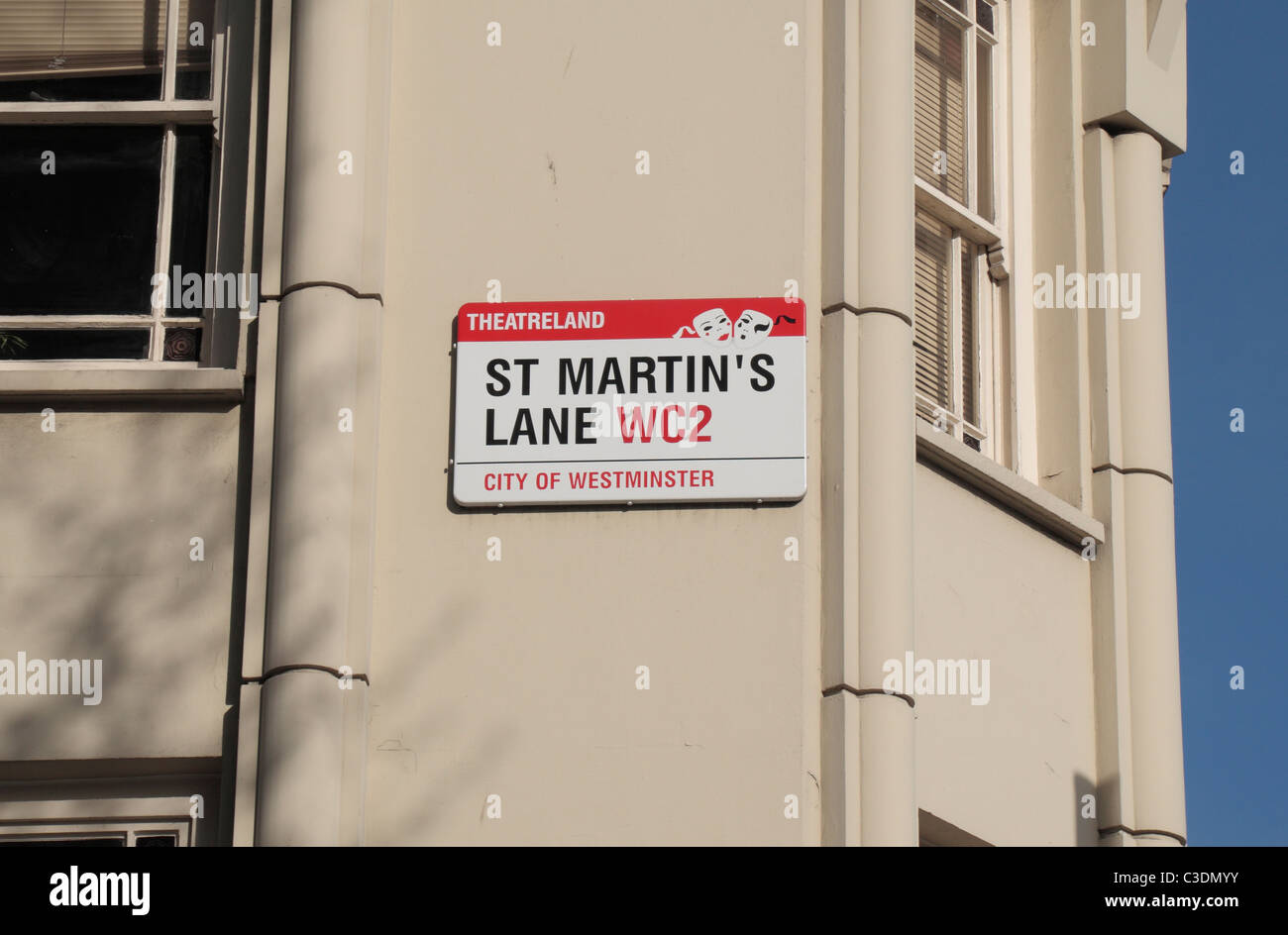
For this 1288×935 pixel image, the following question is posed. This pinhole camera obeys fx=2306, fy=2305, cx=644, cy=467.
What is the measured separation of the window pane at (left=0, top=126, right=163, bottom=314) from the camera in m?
9.41

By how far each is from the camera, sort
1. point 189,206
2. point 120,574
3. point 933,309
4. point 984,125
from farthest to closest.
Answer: point 984,125
point 933,309
point 189,206
point 120,574

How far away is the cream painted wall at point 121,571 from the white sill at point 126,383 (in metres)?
0.06

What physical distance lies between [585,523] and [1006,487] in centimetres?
248

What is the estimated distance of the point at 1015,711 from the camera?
33.0 ft

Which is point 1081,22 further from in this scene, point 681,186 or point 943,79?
point 681,186

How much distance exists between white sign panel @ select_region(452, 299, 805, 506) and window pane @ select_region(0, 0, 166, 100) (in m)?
2.12

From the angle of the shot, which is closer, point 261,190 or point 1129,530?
point 261,190

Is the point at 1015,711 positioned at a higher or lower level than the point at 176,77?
lower

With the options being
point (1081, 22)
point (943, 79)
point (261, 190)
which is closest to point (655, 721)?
point (261, 190)

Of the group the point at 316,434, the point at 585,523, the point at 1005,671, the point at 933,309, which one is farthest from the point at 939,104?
the point at 316,434

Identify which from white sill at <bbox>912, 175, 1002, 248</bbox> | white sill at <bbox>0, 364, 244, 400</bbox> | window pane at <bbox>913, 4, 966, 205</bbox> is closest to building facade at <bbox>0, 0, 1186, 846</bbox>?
white sill at <bbox>0, 364, 244, 400</bbox>

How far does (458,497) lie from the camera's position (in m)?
8.59

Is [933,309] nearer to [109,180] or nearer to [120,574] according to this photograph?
[109,180]
